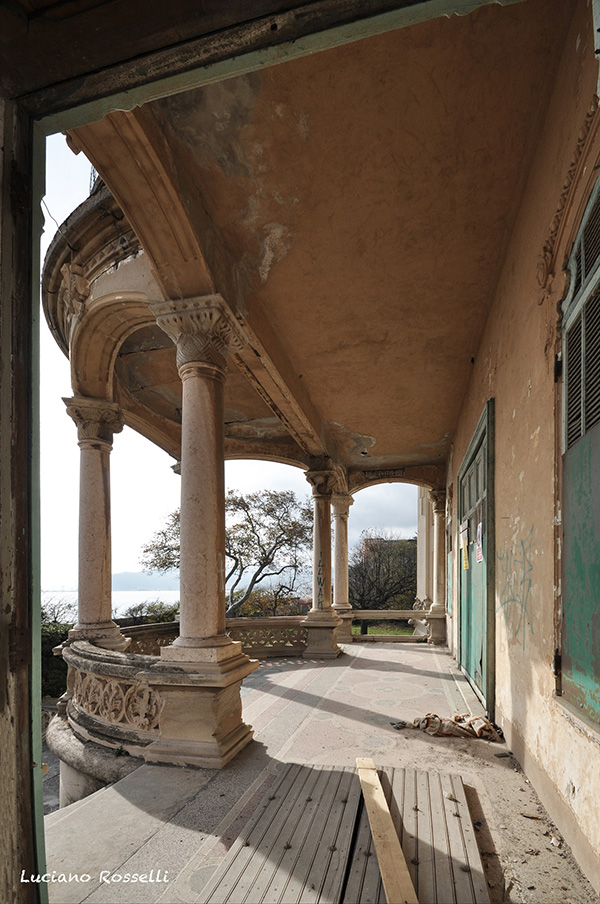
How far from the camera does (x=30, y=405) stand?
4.62 ft

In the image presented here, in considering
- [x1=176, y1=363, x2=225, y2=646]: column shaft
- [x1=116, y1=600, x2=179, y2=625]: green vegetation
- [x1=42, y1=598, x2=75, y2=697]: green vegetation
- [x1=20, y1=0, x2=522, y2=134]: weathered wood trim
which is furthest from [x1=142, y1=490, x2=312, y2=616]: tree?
[x1=20, y1=0, x2=522, y2=134]: weathered wood trim

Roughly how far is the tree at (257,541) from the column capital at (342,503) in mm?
7976

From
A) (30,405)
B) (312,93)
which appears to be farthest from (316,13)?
(312,93)

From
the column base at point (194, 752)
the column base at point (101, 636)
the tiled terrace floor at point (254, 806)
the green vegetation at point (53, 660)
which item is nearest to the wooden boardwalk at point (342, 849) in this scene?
the tiled terrace floor at point (254, 806)

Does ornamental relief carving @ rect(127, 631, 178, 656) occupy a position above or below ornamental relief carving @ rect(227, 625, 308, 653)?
above

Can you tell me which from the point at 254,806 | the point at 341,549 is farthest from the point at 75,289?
the point at 341,549

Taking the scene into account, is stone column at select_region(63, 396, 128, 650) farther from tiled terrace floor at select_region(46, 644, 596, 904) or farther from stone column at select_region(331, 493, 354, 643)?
Result: stone column at select_region(331, 493, 354, 643)

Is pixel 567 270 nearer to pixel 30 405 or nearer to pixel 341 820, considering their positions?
pixel 30 405

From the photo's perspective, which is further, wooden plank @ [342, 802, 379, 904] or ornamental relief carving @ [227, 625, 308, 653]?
ornamental relief carving @ [227, 625, 308, 653]

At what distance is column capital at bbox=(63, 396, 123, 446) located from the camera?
6.73 m

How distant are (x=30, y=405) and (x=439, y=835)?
2.71 metres

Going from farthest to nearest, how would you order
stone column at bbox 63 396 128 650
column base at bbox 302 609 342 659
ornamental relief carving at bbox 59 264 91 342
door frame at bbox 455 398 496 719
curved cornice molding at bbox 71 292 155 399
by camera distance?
column base at bbox 302 609 342 659
stone column at bbox 63 396 128 650
ornamental relief carving at bbox 59 264 91 342
curved cornice molding at bbox 71 292 155 399
door frame at bbox 455 398 496 719

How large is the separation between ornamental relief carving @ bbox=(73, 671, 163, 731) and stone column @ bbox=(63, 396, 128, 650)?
1327mm

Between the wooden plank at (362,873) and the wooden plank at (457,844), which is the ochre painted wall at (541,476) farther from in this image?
the wooden plank at (362,873)
